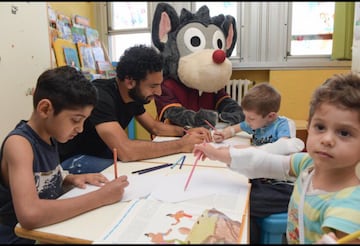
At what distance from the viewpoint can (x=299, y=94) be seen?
2539mm

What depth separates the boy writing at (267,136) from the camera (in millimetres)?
939

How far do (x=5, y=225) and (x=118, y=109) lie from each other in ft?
2.47

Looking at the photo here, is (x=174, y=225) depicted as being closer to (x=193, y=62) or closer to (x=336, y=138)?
(x=336, y=138)

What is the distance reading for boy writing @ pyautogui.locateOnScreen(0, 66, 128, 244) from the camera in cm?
75

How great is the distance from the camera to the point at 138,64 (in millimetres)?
1456

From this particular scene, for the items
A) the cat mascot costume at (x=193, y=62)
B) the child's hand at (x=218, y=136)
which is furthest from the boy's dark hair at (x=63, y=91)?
the cat mascot costume at (x=193, y=62)

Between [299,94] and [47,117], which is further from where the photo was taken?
[299,94]

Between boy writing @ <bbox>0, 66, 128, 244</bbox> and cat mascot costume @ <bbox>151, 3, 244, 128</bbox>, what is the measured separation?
92cm

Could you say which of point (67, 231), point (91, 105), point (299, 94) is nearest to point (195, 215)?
point (67, 231)

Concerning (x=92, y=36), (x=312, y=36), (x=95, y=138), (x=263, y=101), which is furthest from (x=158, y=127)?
(x=312, y=36)

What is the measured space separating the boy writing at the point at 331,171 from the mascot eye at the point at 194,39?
141 cm

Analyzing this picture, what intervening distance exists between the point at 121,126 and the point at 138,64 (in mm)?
303

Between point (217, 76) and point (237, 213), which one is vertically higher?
point (217, 76)

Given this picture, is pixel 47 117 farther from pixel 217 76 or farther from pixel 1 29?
pixel 217 76
